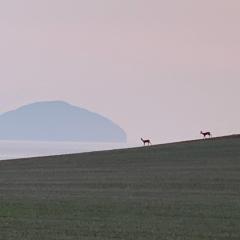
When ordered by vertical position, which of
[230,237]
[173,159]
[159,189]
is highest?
[173,159]

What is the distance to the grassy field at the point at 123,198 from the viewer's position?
1933 centimetres

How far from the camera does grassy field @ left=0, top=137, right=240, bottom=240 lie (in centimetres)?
1933

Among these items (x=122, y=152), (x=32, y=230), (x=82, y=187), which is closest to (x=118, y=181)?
(x=82, y=187)

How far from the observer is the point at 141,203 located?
2427 cm

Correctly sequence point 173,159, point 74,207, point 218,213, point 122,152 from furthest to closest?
point 122,152 < point 173,159 < point 74,207 < point 218,213

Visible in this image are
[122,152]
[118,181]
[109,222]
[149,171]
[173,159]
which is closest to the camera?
[109,222]

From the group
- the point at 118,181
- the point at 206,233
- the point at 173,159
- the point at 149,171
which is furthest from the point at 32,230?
the point at 173,159

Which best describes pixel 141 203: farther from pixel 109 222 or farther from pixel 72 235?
pixel 72 235

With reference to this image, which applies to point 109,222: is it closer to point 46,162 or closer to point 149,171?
point 149,171

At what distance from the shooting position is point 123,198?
25484 millimetres

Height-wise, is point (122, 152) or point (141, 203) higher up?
point (122, 152)

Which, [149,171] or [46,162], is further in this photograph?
[46,162]

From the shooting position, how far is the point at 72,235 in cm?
1861

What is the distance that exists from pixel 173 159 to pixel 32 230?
2391cm
